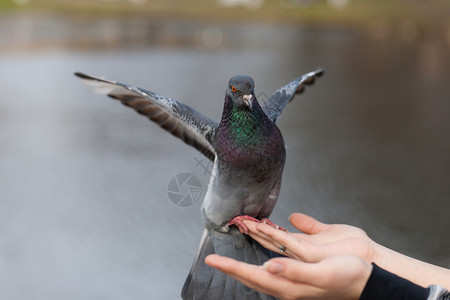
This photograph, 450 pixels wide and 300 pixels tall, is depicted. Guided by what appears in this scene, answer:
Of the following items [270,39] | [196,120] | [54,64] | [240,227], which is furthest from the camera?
[270,39]

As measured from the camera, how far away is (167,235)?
5562mm

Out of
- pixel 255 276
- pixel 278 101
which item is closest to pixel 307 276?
pixel 255 276

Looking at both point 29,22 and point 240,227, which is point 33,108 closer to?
point 240,227

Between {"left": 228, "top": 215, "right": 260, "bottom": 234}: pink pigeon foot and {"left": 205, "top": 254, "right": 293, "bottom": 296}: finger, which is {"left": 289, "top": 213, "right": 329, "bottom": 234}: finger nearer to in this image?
{"left": 228, "top": 215, "right": 260, "bottom": 234}: pink pigeon foot

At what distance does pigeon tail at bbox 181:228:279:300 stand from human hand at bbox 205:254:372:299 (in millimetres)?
771

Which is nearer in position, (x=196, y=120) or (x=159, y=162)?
(x=196, y=120)

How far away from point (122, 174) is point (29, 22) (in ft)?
62.0

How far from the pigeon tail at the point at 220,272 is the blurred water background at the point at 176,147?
65cm

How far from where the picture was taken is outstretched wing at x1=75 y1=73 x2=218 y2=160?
2992 mm

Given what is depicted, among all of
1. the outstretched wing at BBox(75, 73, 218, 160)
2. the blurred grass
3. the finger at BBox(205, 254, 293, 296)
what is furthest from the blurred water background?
the blurred grass

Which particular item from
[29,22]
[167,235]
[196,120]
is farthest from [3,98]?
[29,22]

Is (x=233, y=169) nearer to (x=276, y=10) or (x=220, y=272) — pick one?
(x=220, y=272)

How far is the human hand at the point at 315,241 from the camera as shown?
8.13 feet

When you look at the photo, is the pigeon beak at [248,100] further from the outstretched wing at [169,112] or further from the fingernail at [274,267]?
the fingernail at [274,267]
